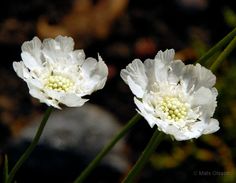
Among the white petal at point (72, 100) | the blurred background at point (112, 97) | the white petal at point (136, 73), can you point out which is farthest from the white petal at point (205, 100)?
the blurred background at point (112, 97)

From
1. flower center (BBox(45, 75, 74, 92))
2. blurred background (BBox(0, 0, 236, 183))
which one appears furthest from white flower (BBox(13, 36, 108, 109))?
blurred background (BBox(0, 0, 236, 183))

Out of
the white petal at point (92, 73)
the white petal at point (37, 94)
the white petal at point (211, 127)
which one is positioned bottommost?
the white petal at point (211, 127)

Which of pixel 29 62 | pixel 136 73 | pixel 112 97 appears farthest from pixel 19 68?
pixel 112 97

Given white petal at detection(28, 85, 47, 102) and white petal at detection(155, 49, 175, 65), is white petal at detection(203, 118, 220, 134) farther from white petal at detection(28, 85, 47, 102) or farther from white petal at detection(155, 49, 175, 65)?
white petal at detection(28, 85, 47, 102)

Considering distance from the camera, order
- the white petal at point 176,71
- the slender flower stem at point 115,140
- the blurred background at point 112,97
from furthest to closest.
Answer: the blurred background at point 112,97 → the white petal at point 176,71 → the slender flower stem at point 115,140

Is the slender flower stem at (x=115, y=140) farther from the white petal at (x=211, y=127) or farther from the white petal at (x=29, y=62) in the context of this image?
the white petal at (x=29, y=62)

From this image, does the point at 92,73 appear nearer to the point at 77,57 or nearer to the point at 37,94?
the point at 77,57

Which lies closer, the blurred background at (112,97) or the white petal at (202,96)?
the white petal at (202,96)
